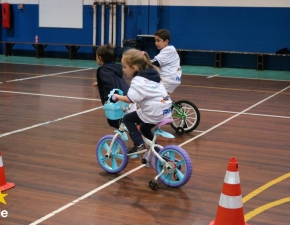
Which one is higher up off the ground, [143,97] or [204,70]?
[143,97]

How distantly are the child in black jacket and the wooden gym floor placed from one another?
2.74 ft

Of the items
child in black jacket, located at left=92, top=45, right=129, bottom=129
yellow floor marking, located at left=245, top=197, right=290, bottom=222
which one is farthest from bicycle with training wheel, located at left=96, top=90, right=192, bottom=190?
yellow floor marking, located at left=245, top=197, right=290, bottom=222

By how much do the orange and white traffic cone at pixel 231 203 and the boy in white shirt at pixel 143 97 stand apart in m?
1.39

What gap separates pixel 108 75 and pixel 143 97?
0.99 m

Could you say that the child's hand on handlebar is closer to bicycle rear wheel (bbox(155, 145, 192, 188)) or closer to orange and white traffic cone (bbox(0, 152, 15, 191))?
bicycle rear wheel (bbox(155, 145, 192, 188))

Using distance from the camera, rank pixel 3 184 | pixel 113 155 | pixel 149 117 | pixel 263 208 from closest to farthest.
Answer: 1. pixel 263 208
2. pixel 3 184
3. pixel 149 117
4. pixel 113 155

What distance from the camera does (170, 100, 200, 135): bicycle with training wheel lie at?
7637mm

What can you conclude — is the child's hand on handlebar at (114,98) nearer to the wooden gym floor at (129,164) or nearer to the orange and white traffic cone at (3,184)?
the wooden gym floor at (129,164)

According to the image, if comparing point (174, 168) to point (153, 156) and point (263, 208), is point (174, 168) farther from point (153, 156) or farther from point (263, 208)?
point (263, 208)

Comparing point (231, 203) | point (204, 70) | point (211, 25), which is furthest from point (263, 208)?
point (211, 25)

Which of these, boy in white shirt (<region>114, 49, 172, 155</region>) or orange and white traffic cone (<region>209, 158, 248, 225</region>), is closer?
orange and white traffic cone (<region>209, 158, 248, 225</region>)

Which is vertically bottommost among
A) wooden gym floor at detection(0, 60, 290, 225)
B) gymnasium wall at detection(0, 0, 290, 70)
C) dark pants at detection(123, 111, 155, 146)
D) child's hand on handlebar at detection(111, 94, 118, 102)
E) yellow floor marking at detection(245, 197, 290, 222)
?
yellow floor marking at detection(245, 197, 290, 222)

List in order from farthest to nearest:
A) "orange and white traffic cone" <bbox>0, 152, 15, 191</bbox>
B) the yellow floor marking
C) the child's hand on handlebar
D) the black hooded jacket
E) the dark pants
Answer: the black hooded jacket, the dark pants, the child's hand on handlebar, "orange and white traffic cone" <bbox>0, 152, 15, 191</bbox>, the yellow floor marking

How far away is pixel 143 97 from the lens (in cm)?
516
